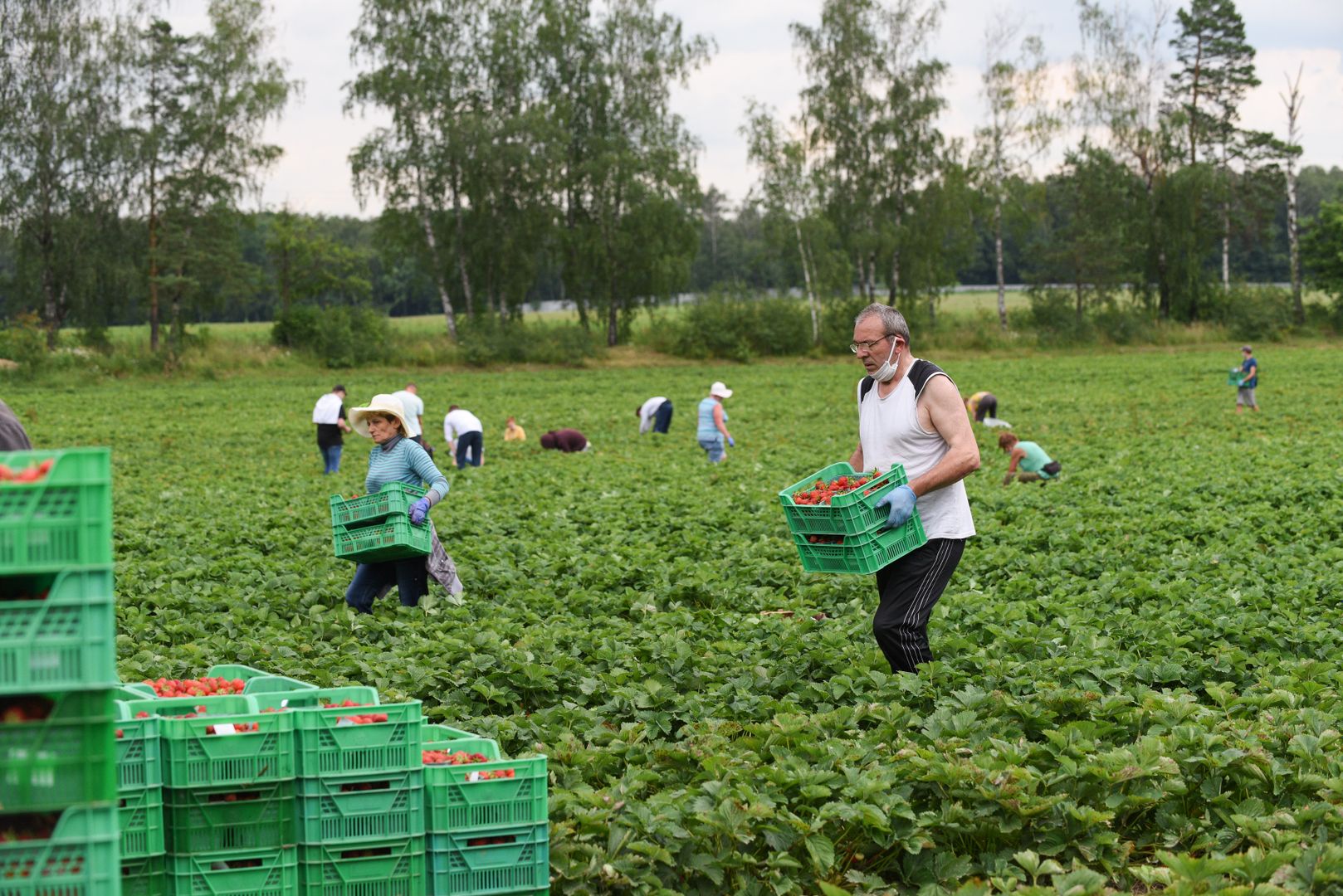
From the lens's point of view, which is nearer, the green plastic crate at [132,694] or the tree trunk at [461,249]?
the green plastic crate at [132,694]

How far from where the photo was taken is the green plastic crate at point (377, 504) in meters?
8.46

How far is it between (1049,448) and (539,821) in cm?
1908

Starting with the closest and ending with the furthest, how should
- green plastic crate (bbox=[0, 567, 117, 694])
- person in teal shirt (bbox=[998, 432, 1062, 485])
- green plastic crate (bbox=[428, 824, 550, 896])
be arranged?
1. green plastic crate (bbox=[0, 567, 117, 694])
2. green plastic crate (bbox=[428, 824, 550, 896])
3. person in teal shirt (bbox=[998, 432, 1062, 485])

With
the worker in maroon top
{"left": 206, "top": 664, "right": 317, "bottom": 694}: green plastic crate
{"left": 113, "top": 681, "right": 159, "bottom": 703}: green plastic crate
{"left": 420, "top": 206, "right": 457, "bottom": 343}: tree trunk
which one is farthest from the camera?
{"left": 420, "top": 206, "right": 457, "bottom": 343}: tree trunk

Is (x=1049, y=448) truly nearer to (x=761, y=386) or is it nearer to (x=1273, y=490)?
(x=1273, y=490)

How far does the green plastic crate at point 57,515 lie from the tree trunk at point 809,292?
186 ft

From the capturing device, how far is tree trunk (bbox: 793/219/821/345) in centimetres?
5931

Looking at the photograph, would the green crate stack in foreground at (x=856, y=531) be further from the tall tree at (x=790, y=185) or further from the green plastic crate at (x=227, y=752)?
the tall tree at (x=790, y=185)

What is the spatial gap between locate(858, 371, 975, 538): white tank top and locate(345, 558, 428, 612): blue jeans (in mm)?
3808

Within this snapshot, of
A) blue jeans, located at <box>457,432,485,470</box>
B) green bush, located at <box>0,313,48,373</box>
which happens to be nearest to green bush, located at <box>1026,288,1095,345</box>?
green bush, located at <box>0,313,48,373</box>

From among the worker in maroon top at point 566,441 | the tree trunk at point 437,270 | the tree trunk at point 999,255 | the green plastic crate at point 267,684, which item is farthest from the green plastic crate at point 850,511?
the tree trunk at point 999,255

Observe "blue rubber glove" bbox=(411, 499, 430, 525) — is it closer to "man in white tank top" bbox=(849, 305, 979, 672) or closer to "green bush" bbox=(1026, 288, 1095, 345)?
"man in white tank top" bbox=(849, 305, 979, 672)

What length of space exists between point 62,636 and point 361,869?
4.33ft

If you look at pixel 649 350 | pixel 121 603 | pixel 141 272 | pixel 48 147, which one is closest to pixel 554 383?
pixel 649 350
